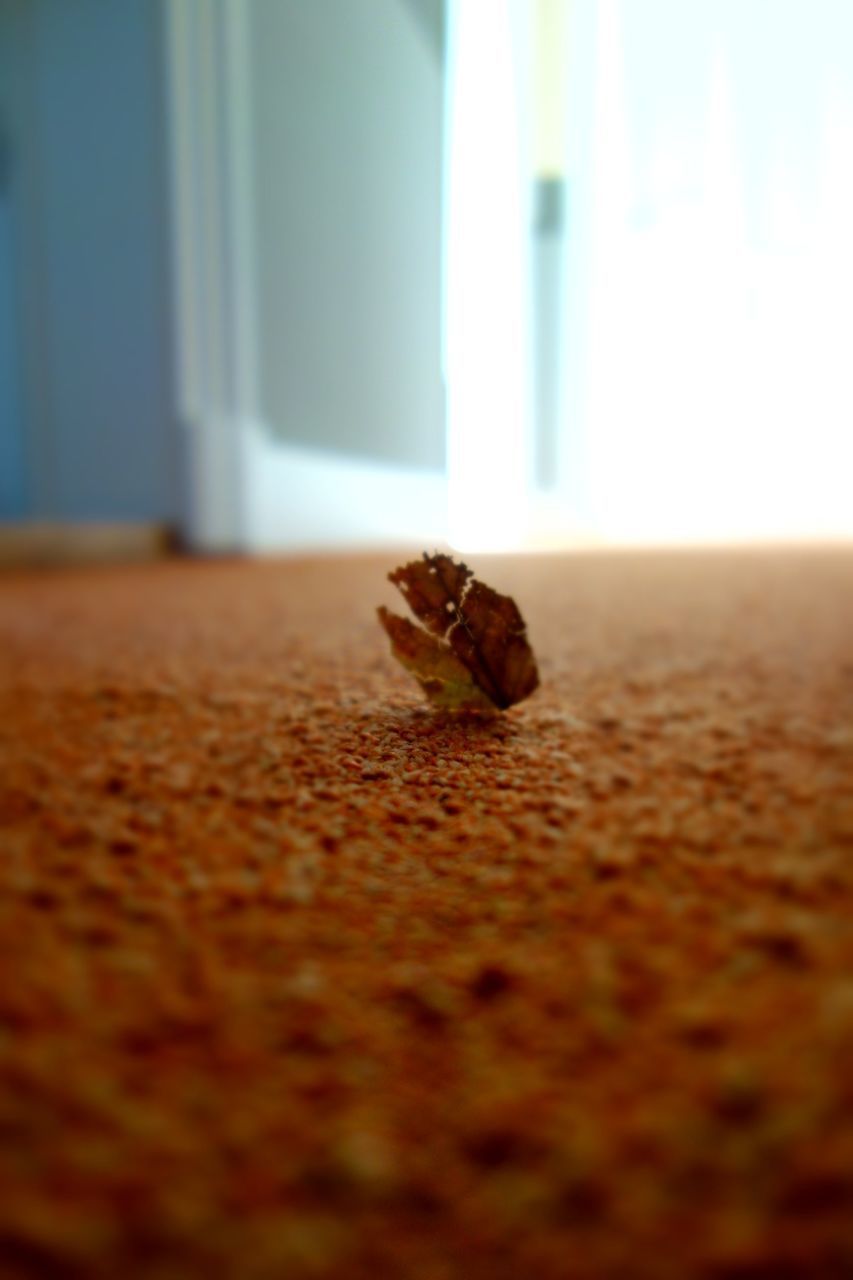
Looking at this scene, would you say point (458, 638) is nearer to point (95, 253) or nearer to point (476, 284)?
point (476, 284)

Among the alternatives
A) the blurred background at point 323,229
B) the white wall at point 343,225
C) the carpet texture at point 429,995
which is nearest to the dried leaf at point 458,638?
the carpet texture at point 429,995

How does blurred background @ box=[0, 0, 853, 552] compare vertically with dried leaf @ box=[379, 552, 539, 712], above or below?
above

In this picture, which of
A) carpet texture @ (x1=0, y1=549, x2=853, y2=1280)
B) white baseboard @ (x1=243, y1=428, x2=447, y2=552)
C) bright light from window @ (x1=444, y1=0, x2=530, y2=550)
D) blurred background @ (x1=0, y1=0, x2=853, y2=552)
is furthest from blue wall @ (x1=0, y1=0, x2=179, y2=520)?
carpet texture @ (x1=0, y1=549, x2=853, y2=1280)

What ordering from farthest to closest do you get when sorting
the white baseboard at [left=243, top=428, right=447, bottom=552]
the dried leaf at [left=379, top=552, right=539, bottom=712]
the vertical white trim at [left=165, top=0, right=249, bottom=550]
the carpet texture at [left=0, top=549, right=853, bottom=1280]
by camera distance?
the white baseboard at [left=243, top=428, right=447, bottom=552], the vertical white trim at [left=165, top=0, right=249, bottom=550], the dried leaf at [left=379, top=552, right=539, bottom=712], the carpet texture at [left=0, top=549, right=853, bottom=1280]

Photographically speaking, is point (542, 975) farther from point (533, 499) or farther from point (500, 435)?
→ point (533, 499)

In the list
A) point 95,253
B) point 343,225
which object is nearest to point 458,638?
point 95,253

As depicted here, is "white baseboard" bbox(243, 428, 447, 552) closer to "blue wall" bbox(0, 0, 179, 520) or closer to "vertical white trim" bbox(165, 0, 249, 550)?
Result: "vertical white trim" bbox(165, 0, 249, 550)

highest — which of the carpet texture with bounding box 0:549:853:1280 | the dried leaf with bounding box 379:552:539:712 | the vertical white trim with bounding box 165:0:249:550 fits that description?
the vertical white trim with bounding box 165:0:249:550

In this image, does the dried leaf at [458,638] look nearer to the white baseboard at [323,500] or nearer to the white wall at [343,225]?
the white baseboard at [323,500]
